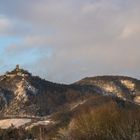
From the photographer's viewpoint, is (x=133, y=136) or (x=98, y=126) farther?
(x=98, y=126)

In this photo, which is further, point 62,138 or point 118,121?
point 62,138

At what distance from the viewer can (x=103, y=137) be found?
100188 mm

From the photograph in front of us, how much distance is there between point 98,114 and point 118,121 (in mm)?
6579

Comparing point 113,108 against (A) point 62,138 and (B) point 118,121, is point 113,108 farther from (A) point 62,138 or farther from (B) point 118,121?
(A) point 62,138

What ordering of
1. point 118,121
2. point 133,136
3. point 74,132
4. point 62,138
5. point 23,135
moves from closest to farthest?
point 133,136 → point 118,121 → point 74,132 → point 62,138 → point 23,135

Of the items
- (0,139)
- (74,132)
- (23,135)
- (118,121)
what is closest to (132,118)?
(118,121)

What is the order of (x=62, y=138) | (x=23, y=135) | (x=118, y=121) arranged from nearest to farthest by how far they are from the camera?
(x=118, y=121), (x=62, y=138), (x=23, y=135)

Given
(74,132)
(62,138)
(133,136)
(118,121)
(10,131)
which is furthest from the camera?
(10,131)

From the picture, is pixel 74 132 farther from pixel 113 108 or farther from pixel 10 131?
pixel 10 131

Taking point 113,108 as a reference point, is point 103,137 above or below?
below

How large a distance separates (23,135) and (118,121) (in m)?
61.6

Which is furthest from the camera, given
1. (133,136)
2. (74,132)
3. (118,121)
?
(74,132)

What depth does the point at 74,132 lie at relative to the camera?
113m

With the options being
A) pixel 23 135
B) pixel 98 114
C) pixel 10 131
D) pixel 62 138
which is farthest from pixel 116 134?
pixel 23 135
